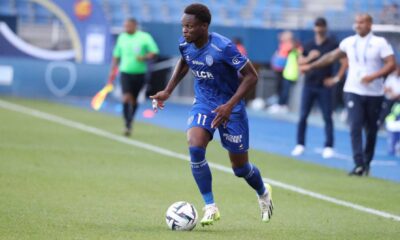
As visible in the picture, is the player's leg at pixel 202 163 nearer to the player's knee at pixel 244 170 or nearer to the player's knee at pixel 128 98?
the player's knee at pixel 244 170

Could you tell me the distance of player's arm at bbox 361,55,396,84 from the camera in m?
14.6

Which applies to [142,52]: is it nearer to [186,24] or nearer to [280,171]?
[280,171]

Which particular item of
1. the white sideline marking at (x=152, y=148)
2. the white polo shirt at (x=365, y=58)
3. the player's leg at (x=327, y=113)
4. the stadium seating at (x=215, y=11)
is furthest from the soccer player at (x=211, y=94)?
the stadium seating at (x=215, y=11)

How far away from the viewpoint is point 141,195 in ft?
38.5

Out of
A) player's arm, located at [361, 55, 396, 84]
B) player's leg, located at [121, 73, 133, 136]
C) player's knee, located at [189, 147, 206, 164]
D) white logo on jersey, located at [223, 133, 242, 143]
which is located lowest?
player's leg, located at [121, 73, 133, 136]

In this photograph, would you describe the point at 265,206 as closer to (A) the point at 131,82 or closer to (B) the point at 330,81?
(B) the point at 330,81

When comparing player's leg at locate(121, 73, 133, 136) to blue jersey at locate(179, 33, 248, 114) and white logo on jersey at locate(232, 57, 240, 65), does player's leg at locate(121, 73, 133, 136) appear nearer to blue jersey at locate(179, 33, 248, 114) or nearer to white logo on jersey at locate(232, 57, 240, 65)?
blue jersey at locate(179, 33, 248, 114)

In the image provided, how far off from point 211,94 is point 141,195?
251 cm

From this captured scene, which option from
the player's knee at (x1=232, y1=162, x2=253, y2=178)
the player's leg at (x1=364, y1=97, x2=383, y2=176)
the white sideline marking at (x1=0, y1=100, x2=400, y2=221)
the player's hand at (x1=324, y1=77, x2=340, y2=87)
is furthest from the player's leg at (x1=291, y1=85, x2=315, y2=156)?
the player's knee at (x1=232, y1=162, x2=253, y2=178)

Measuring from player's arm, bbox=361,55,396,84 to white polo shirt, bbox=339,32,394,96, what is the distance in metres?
0.09

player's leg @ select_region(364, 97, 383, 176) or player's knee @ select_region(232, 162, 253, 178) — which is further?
player's leg @ select_region(364, 97, 383, 176)

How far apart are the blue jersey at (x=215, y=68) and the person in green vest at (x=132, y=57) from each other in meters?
10.6

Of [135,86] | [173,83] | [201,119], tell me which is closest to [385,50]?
[173,83]

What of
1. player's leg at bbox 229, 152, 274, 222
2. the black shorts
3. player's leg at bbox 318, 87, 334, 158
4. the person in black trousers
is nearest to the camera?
player's leg at bbox 229, 152, 274, 222
